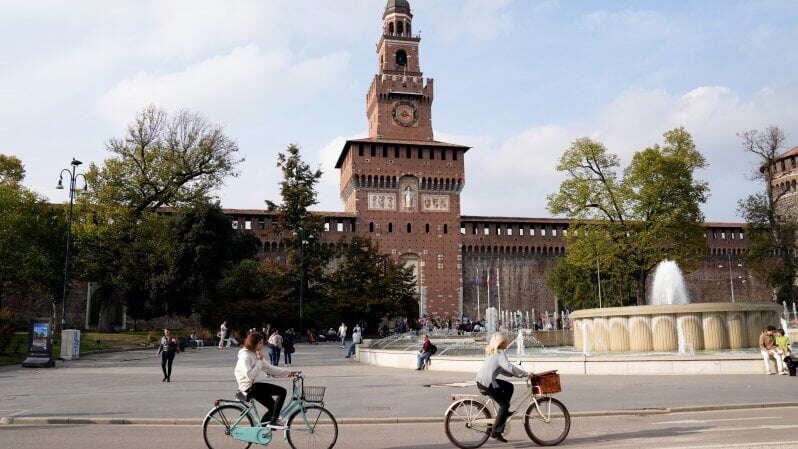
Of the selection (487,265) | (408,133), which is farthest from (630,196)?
(408,133)

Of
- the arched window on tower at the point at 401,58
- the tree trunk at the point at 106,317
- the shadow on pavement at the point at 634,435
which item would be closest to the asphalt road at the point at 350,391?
the shadow on pavement at the point at 634,435

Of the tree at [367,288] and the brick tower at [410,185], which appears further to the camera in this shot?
the brick tower at [410,185]

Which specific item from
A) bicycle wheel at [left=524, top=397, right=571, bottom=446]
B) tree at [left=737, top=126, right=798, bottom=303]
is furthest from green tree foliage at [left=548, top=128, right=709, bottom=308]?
bicycle wheel at [left=524, top=397, right=571, bottom=446]

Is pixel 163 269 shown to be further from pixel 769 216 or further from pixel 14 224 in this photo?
pixel 769 216

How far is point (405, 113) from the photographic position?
58.0 m

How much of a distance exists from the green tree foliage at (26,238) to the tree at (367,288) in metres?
16.8

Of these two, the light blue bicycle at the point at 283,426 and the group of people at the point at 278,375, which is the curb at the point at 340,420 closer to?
the group of people at the point at 278,375

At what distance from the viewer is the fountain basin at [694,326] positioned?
61.3ft

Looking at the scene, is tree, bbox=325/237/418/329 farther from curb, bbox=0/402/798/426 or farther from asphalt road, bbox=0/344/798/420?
curb, bbox=0/402/798/426

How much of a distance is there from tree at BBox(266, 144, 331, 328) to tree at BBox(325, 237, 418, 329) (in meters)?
1.31

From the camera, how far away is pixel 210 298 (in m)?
41.5

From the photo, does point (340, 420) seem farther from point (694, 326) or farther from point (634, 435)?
point (694, 326)

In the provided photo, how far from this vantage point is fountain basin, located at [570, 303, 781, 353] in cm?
1867

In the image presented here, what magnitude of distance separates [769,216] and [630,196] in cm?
1434
